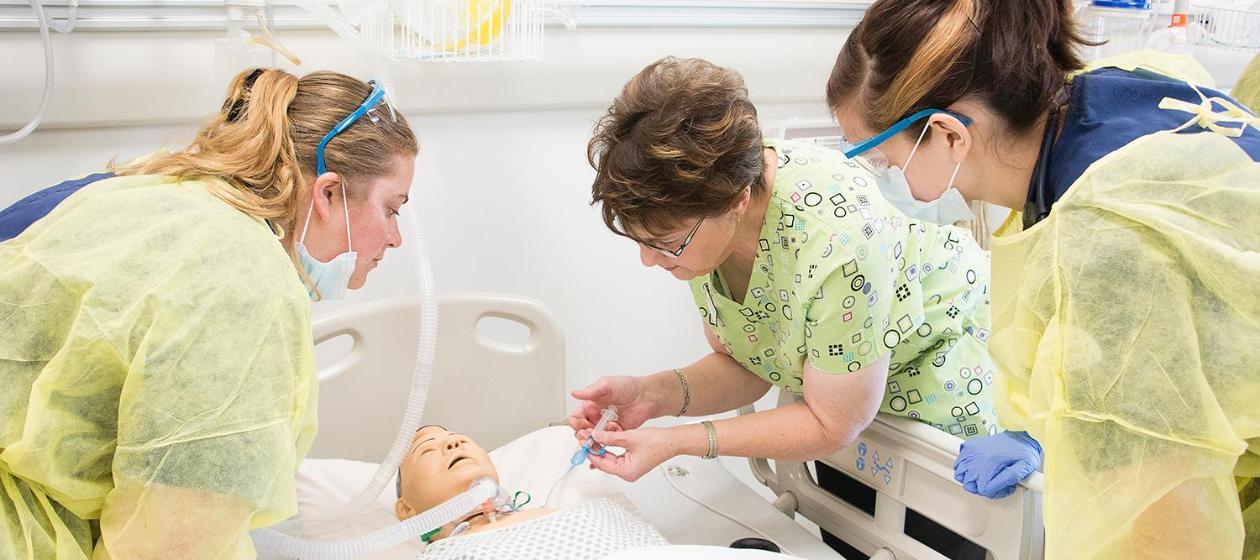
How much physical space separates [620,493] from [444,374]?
0.53 meters

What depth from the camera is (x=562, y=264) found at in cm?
246

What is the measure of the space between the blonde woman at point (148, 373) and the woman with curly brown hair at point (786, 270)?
580mm

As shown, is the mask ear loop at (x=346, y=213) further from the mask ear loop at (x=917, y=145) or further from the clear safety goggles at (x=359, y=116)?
the mask ear loop at (x=917, y=145)

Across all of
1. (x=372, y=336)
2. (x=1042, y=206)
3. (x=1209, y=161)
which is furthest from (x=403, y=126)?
(x=1209, y=161)

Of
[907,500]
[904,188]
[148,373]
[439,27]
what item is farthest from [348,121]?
[907,500]

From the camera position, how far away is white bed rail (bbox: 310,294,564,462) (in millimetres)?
2062

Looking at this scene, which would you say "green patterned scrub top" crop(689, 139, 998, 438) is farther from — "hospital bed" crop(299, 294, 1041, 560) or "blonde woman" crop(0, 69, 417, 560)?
"blonde woman" crop(0, 69, 417, 560)

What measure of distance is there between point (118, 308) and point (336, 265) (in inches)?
15.7

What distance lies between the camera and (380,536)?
165 cm

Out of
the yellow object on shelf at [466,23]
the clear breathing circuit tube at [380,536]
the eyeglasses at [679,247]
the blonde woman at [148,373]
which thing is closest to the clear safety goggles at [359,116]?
the blonde woman at [148,373]

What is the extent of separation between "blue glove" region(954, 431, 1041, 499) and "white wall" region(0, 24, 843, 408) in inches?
45.4

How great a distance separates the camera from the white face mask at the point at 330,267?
1.46 m

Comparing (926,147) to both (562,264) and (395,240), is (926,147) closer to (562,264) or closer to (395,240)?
(395,240)

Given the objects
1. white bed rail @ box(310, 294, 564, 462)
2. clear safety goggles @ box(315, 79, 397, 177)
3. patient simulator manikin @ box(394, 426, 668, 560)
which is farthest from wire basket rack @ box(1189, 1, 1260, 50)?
clear safety goggles @ box(315, 79, 397, 177)
